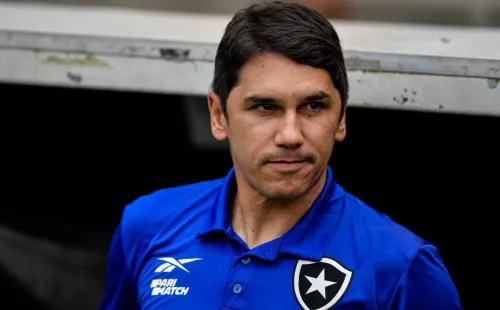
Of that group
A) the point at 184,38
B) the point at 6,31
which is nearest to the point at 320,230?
the point at 184,38

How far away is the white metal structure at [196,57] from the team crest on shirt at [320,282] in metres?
0.51

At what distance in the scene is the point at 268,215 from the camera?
1895 millimetres

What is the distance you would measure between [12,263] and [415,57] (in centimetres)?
141

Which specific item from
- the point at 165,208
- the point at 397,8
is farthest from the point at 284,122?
the point at 397,8

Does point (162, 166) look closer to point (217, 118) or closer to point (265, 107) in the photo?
point (217, 118)

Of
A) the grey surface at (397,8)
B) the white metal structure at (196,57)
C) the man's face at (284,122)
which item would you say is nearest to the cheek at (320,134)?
the man's face at (284,122)

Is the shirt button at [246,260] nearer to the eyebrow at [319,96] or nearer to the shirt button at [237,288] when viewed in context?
the shirt button at [237,288]

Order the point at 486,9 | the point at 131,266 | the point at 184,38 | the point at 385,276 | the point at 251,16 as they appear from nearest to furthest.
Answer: the point at 385,276 → the point at 251,16 → the point at 131,266 → the point at 184,38 → the point at 486,9

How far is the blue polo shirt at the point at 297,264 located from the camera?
1.73 metres

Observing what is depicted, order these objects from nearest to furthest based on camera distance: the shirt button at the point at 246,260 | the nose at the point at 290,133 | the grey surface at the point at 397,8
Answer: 1. the nose at the point at 290,133
2. the shirt button at the point at 246,260
3. the grey surface at the point at 397,8

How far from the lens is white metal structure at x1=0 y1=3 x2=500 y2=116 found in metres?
2.08

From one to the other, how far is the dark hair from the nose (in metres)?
0.11

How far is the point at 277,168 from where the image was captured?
5.75 ft

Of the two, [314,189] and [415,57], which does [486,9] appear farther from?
[314,189]
